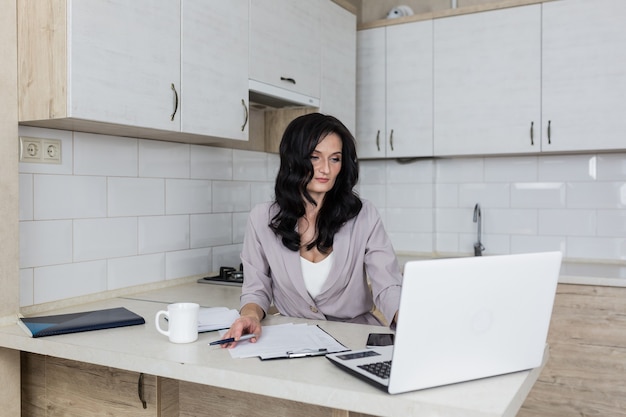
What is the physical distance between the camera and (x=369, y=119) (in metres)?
3.62

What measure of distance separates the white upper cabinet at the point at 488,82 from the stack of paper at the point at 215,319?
203 centimetres

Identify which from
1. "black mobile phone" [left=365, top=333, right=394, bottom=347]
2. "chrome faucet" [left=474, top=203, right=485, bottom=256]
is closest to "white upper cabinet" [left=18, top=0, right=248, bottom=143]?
"black mobile phone" [left=365, top=333, right=394, bottom=347]

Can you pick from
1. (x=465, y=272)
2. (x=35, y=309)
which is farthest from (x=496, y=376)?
(x=35, y=309)

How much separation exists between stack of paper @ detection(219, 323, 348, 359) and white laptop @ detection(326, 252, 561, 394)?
0.53 feet

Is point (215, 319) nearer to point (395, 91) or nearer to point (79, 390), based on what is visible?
point (79, 390)

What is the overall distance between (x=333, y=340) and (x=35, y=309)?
1101 millimetres

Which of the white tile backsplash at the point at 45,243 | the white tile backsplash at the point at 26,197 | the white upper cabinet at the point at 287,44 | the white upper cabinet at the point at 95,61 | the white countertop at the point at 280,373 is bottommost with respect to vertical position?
the white countertop at the point at 280,373

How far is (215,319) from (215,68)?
1075 millimetres

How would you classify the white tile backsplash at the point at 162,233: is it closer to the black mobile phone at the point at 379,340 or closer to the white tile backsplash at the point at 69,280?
the white tile backsplash at the point at 69,280

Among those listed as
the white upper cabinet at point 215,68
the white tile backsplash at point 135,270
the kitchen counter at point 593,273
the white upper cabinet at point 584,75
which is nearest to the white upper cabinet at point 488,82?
the white upper cabinet at point 584,75

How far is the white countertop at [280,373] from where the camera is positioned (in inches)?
43.3

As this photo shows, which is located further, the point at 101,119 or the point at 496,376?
the point at 101,119

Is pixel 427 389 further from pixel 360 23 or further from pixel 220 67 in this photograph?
pixel 360 23

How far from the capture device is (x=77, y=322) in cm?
169
